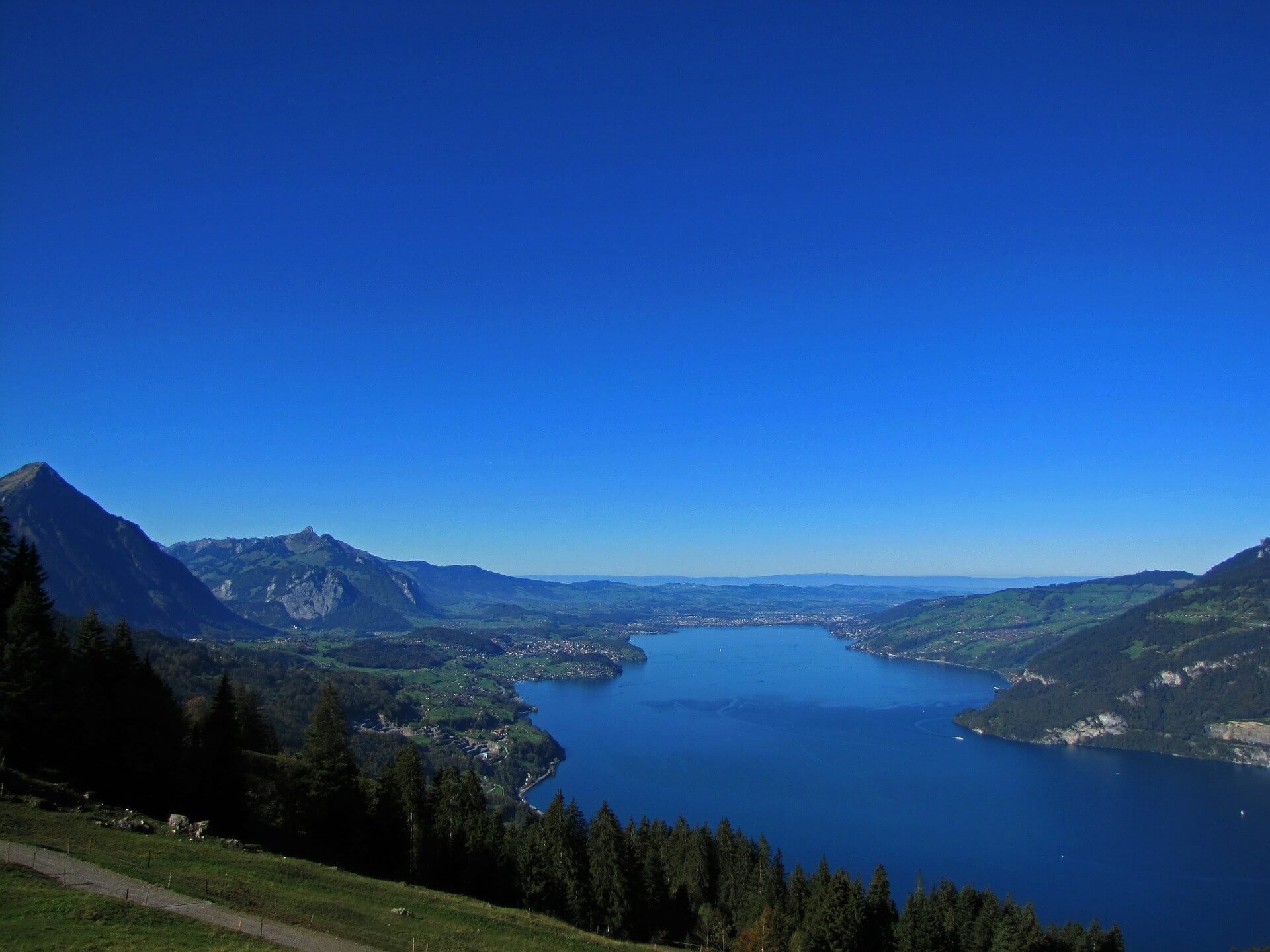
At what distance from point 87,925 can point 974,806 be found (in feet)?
443

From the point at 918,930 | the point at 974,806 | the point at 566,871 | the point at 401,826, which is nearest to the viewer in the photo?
the point at 401,826

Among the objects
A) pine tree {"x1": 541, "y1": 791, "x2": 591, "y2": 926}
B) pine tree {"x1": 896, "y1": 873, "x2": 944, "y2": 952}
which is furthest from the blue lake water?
pine tree {"x1": 541, "y1": 791, "x2": 591, "y2": 926}

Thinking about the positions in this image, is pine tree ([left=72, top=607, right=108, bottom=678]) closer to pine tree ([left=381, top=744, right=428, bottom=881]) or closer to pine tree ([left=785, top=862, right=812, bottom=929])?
pine tree ([left=381, top=744, right=428, bottom=881])

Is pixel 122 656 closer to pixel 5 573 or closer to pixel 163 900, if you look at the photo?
pixel 5 573

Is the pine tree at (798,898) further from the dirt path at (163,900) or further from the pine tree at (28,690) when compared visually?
the pine tree at (28,690)

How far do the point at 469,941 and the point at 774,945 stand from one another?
27.7 metres

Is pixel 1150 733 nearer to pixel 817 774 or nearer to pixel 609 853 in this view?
pixel 817 774

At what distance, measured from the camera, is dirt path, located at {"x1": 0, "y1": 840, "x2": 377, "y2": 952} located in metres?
18.2

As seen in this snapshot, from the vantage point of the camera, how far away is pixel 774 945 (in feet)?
139

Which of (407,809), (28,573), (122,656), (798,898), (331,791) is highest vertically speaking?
(28,573)

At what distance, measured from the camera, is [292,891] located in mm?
22891

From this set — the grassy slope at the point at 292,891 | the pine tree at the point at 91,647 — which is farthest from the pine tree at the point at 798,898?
the pine tree at the point at 91,647

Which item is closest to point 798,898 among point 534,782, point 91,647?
point 91,647

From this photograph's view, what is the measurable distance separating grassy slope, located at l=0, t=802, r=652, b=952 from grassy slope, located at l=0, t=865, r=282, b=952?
2.63 meters
